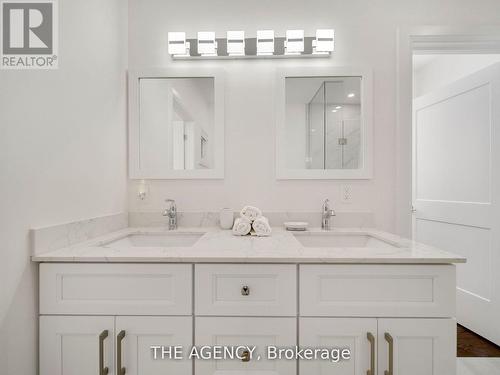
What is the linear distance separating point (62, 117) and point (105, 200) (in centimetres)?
48

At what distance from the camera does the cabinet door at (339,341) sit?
1.03 m

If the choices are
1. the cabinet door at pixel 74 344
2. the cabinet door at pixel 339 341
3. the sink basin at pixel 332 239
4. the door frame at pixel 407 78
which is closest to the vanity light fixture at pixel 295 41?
the door frame at pixel 407 78

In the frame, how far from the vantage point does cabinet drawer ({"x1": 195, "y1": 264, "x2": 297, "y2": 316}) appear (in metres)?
1.03

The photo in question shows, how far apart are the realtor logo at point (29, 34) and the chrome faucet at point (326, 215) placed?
1.45 metres

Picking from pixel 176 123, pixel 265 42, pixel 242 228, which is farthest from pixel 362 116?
pixel 176 123

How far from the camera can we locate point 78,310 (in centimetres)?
103

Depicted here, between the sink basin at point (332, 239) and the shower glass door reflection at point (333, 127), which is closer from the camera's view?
the sink basin at point (332, 239)

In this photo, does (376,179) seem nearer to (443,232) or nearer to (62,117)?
(443,232)

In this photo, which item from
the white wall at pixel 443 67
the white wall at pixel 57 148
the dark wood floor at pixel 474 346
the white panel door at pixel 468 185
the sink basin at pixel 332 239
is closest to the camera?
the white wall at pixel 57 148

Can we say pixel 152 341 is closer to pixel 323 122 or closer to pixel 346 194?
pixel 346 194

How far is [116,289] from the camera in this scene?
104 cm

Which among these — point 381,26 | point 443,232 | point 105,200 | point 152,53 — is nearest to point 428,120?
point 443,232

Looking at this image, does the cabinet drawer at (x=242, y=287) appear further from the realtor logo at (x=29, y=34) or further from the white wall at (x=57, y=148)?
the realtor logo at (x=29, y=34)

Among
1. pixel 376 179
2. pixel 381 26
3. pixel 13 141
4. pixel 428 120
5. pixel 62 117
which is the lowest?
pixel 376 179
